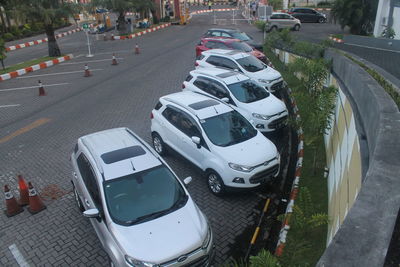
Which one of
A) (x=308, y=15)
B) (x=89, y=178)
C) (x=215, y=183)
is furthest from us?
(x=308, y=15)

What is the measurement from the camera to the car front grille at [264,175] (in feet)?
26.1

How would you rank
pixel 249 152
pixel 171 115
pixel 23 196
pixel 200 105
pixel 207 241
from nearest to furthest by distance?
pixel 207 241 < pixel 23 196 < pixel 249 152 < pixel 200 105 < pixel 171 115

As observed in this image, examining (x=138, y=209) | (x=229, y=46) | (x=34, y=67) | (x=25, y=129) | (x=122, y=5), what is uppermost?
(x=122, y=5)

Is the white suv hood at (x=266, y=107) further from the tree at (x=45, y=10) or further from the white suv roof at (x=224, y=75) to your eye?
the tree at (x=45, y=10)

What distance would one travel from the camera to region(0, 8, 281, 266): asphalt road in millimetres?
6965

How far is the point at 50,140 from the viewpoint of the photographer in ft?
38.0

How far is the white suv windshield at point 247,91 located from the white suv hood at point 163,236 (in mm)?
6082

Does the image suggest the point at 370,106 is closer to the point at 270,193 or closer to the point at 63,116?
the point at 270,193

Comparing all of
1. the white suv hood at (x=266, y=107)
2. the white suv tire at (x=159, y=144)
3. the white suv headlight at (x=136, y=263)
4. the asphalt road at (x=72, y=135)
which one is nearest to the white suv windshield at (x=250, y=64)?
the asphalt road at (x=72, y=135)

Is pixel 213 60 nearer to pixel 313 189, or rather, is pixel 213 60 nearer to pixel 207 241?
pixel 313 189

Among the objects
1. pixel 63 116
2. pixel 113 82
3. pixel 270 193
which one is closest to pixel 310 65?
pixel 270 193

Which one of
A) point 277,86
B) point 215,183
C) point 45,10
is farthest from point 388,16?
point 45,10

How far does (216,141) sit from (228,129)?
567 millimetres

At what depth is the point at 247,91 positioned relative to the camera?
1170cm
